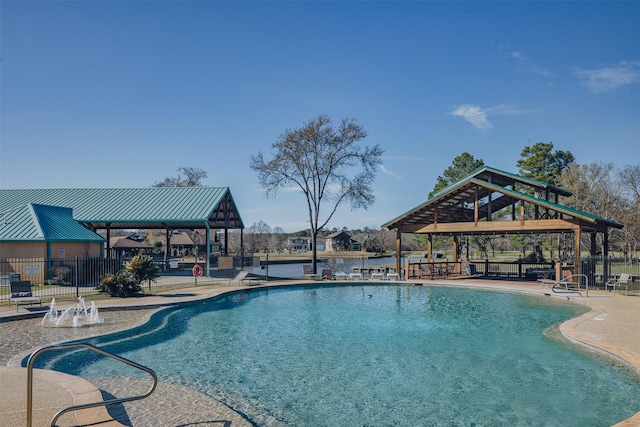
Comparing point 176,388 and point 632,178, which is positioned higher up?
point 632,178

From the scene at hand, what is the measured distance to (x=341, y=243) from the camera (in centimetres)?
9694

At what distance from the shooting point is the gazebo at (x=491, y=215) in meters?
20.7

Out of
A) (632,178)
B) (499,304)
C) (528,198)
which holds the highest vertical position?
(632,178)

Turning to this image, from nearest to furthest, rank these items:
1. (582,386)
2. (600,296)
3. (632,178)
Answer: (582,386) < (600,296) < (632,178)

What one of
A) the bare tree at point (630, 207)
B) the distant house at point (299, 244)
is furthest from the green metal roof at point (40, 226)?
the distant house at point (299, 244)

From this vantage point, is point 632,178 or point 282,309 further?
point 632,178

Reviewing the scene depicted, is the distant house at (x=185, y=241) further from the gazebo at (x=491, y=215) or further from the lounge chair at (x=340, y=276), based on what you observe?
the gazebo at (x=491, y=215)

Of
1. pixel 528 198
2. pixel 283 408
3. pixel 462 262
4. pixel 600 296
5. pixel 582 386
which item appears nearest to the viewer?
pixel 283 408

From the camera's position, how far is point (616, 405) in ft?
22.6

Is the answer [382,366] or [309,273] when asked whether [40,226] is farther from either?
[382,366]

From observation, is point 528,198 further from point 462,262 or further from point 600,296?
point 462,262

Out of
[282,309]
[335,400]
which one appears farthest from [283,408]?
[282,309]

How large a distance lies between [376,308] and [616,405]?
9753mm

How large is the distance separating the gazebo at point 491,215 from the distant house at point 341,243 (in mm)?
67457
